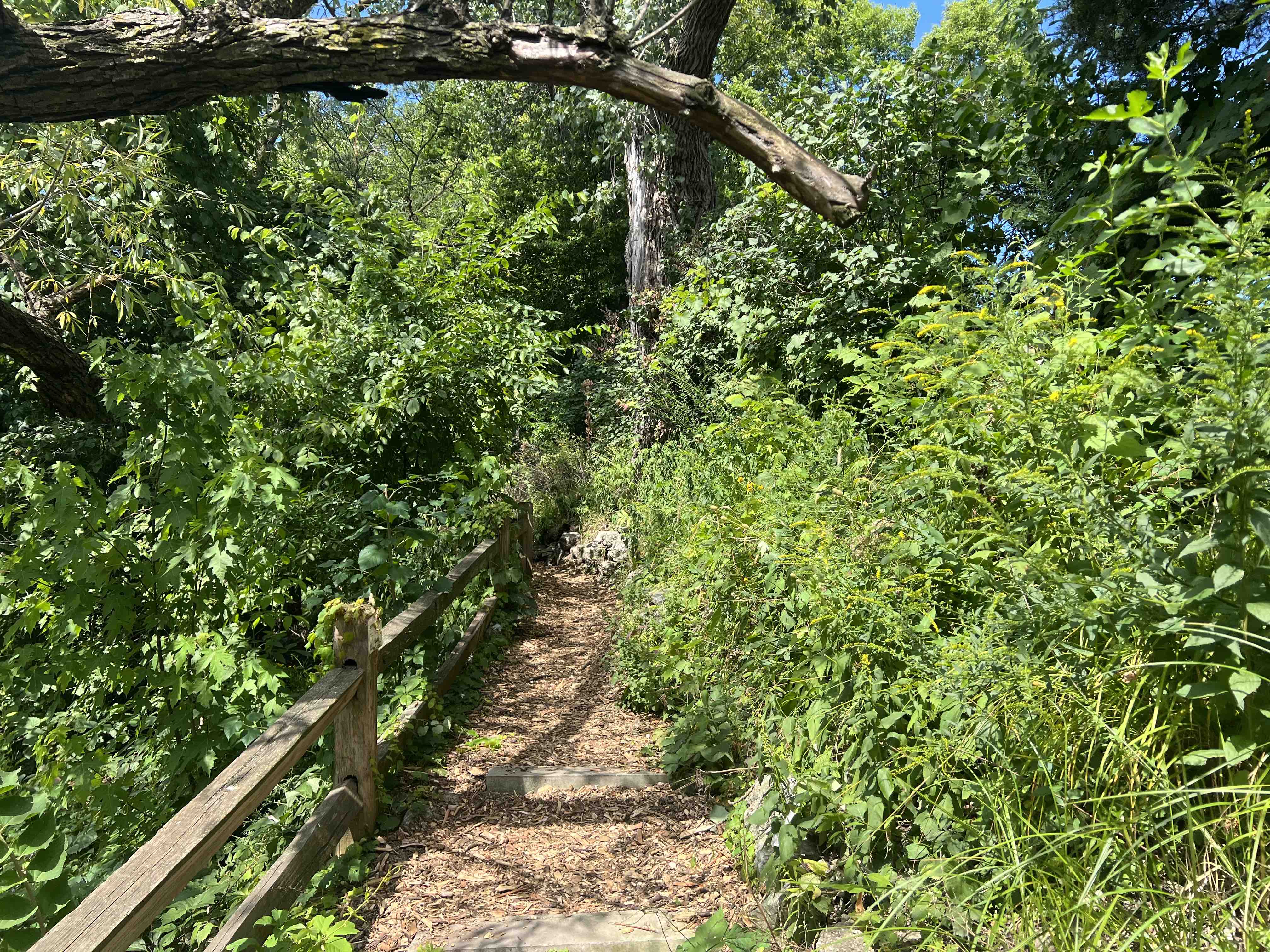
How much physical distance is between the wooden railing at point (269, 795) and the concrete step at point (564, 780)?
→ 1.89 feet

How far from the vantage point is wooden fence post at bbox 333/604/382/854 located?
3.25 m

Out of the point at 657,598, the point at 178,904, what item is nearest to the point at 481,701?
the point at 657,598

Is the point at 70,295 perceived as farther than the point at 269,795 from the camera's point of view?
Yes

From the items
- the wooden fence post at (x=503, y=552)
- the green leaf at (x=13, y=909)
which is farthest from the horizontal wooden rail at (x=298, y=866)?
the wooden fence post at (x=503, y=552)

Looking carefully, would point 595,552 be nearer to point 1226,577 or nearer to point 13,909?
point 13,909

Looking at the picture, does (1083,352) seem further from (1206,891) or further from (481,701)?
(481,701)

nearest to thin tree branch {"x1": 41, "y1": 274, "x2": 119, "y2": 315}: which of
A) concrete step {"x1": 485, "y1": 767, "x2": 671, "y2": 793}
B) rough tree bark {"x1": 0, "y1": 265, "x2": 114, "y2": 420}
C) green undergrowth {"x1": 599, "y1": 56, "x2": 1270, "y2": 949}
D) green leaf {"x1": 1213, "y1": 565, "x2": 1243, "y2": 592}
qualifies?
rough tree bark {"x1": 0, "y1": 265, "x2": 114, "y2": 420}

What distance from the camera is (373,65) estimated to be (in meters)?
3.05

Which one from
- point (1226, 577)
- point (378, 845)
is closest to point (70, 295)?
point (378, 845)

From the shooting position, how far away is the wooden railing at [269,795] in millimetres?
1706

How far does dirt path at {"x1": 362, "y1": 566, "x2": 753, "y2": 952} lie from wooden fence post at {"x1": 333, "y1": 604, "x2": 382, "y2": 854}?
0.23 metres

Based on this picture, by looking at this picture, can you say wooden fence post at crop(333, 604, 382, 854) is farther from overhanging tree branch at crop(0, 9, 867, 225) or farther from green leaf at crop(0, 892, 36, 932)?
overhanging tree branch at crop(0, 9, 867, 225)

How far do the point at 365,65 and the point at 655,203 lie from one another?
6.21 meters

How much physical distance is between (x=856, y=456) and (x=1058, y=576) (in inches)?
79.5
